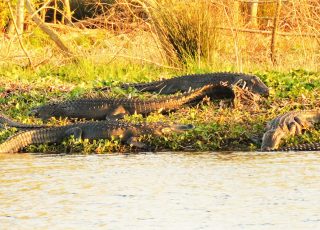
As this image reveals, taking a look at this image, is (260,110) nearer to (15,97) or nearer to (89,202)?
(15,97)

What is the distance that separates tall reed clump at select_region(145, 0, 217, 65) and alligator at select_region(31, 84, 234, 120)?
132 inches

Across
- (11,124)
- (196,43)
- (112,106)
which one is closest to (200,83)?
(112,106)

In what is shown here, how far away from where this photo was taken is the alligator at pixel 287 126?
959 cm

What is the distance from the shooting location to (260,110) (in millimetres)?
11086

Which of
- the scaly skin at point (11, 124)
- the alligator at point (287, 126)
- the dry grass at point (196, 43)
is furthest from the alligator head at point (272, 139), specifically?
the dry grass at point (196, 43)

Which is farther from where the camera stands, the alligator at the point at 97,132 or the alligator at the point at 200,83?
the alligator at the point at 200,83

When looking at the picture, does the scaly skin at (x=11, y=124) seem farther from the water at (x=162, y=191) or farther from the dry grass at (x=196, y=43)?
the dry grass at (x=196, y=43)

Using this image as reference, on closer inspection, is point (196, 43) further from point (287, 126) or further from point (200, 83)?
point (287, 126)

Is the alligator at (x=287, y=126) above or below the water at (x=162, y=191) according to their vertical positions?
above

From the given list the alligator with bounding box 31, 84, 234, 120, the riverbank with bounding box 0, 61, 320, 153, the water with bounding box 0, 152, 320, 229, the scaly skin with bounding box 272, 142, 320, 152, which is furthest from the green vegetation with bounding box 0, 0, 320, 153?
the water with bounding box 0, 152, 320, 229

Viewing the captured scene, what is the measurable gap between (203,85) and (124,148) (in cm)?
260

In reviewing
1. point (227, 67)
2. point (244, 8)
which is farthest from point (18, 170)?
point (244, 8)

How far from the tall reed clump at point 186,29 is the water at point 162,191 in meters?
5.68

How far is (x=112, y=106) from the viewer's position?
37.8 feet
